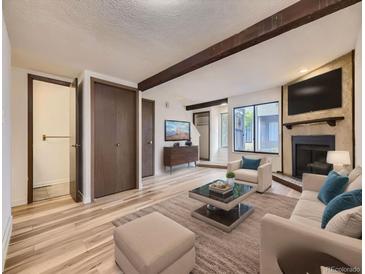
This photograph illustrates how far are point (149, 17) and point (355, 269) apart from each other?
2501mm

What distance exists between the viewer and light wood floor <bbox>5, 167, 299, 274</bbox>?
161cm

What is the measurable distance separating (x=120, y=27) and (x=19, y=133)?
2.63 meters

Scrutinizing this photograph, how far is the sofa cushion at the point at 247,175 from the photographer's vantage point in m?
3.45

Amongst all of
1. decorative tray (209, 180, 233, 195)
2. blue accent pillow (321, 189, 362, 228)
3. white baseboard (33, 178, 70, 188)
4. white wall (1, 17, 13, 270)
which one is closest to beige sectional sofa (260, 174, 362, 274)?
blue accent pillow (321, 189, 362, 228)

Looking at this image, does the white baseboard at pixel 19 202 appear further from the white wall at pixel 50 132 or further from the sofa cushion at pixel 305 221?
the sofa cushion at pixel 305 221

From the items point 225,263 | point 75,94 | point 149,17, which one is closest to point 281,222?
point 225,263

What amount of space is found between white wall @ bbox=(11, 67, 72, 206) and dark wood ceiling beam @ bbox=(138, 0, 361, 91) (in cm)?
283

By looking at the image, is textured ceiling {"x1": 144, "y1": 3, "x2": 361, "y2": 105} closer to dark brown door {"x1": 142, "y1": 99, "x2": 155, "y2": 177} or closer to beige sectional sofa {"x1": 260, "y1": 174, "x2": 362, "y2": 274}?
dark brown door {"x1": 142, "y1": 99, "x2": 155, "y2": 177}

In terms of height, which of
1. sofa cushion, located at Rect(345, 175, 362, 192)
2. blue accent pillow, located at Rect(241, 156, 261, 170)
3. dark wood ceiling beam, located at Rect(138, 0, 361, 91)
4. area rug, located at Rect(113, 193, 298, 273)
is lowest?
area rug, located at Rect(113, 193, 298, 273)

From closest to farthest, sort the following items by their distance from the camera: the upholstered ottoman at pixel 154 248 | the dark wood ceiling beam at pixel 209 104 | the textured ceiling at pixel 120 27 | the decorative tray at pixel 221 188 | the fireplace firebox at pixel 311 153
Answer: the upholstered ottoman at pixel 154 248
the textured ceiling at pixel 120 27
the decorative tray at pixel 221 188
the fireplace firebox at pixel 311 153
the dark wood ceiling beam at pixel 209 104

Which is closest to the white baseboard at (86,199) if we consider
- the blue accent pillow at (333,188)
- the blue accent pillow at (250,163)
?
the blue accent pillow at (250,163)

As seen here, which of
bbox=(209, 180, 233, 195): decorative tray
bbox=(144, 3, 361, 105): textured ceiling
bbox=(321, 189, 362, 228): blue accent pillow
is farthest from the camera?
bbox=(209, 180, 233, 195): decorative tray

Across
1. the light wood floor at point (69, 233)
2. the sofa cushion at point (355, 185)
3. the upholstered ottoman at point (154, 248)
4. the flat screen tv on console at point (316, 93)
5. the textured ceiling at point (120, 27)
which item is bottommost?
the light wood floor at point (69, 233)

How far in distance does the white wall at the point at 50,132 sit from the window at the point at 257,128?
499 cm
